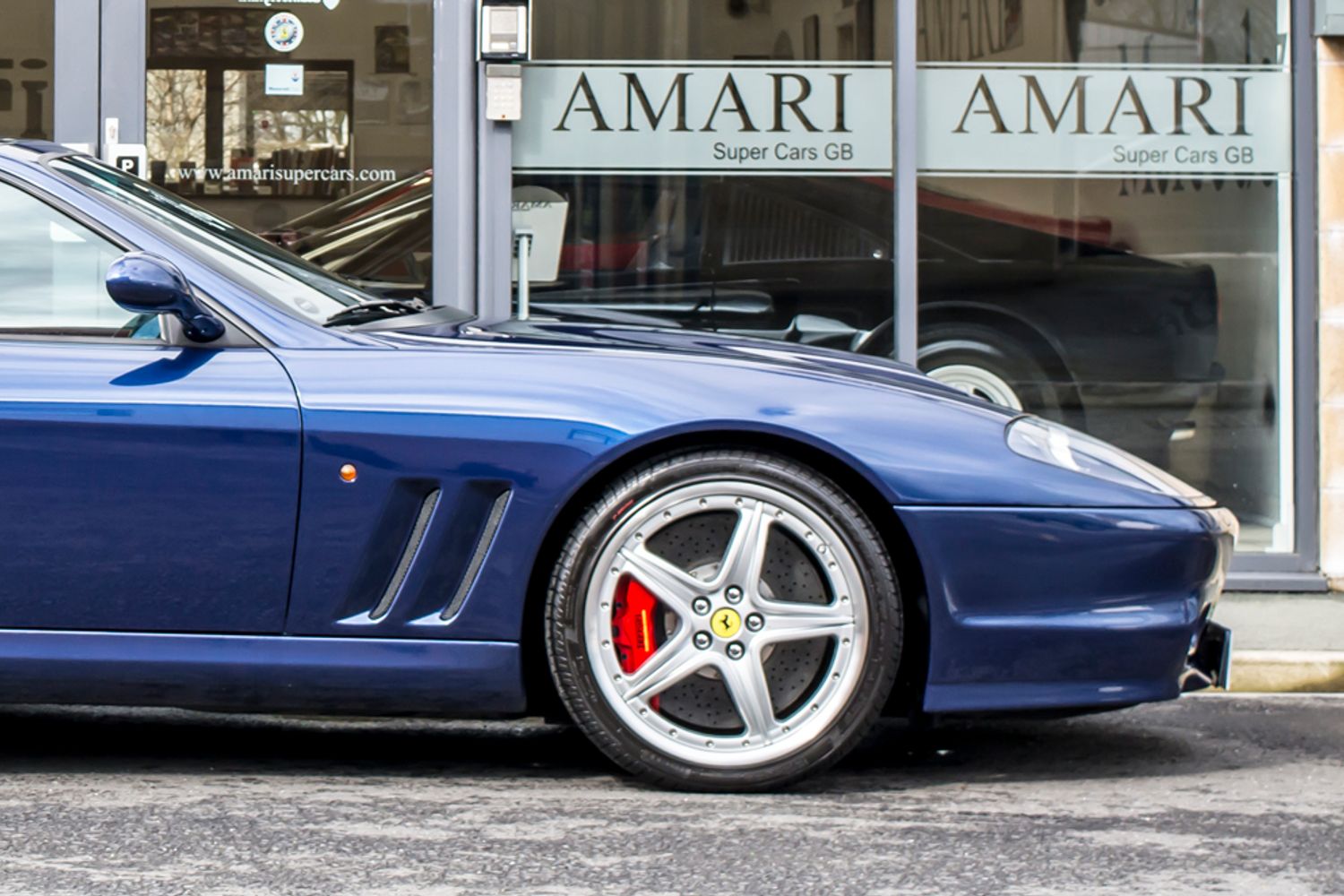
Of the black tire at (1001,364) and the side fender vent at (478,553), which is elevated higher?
the black tire at (1001,364)

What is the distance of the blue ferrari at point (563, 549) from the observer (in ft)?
13.6

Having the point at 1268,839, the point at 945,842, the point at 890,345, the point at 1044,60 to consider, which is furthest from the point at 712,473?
the point at 1044,60

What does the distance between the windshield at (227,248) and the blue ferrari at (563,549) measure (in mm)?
224

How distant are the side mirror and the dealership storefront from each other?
3628 mm

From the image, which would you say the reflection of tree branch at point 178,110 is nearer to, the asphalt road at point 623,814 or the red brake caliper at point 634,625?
the asphalt road at point 623,814

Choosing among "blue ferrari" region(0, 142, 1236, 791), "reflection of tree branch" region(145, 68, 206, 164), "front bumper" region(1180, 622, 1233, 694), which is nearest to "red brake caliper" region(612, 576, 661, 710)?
"blue ferrari" region(0, 142, 1236, 791)

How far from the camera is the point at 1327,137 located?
25.5 ft

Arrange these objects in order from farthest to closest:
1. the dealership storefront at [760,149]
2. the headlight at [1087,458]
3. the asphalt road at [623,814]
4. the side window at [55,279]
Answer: the dealership storefront at [760,149]
the side window at [55,279]
the headlight at [1087,458]
the asphalt road at [623,814]

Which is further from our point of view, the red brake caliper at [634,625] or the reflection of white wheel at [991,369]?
the reflection of white wheel at [991,369]

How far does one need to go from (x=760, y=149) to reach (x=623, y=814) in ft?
14.0

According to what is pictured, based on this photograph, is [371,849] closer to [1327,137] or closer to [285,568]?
[285,568]

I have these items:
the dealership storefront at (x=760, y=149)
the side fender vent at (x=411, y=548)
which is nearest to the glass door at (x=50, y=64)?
the dealership storefront at (x=760, y=149)

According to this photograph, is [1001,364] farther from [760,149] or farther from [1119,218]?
[760,149]

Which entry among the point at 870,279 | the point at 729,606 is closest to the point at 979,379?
the point at 870,279
